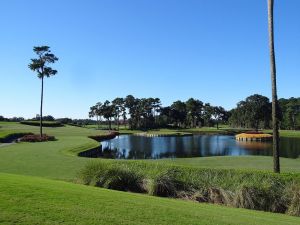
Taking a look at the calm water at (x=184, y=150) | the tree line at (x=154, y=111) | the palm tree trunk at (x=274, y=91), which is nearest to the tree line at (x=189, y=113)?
the tree line at (x=154, y=111)

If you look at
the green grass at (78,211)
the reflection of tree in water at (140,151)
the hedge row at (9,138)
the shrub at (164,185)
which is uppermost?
the hedge row at (9,138)

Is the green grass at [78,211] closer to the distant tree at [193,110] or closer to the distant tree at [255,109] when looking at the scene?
the distant tree at [255,109]

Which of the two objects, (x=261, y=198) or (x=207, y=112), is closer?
(x=261, y=198)

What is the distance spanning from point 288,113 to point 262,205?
148351mm

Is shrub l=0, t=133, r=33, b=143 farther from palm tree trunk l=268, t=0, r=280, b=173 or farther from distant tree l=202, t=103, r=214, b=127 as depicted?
distant tree l=202, t=103, r=214, b=127

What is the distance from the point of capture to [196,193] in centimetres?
1683

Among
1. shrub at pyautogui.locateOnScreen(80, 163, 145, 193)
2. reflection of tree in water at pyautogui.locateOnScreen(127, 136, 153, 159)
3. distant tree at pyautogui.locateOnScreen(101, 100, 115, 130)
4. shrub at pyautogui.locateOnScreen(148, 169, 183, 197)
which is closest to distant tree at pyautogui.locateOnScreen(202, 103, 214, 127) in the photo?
distant tree at pyautogui.locateOnScreen(101, 100, 115, 130)

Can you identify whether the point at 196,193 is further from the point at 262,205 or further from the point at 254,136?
the point at 254,136

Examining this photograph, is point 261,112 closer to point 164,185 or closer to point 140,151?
point 140,151

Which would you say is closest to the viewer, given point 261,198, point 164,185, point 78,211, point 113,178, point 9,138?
point 78,211

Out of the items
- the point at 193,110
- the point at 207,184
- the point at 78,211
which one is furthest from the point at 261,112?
the point at 78,211

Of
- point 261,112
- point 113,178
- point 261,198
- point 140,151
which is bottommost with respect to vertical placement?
point 140,151

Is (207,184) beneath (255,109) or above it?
beneath

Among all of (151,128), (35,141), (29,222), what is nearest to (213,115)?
(151,128)
